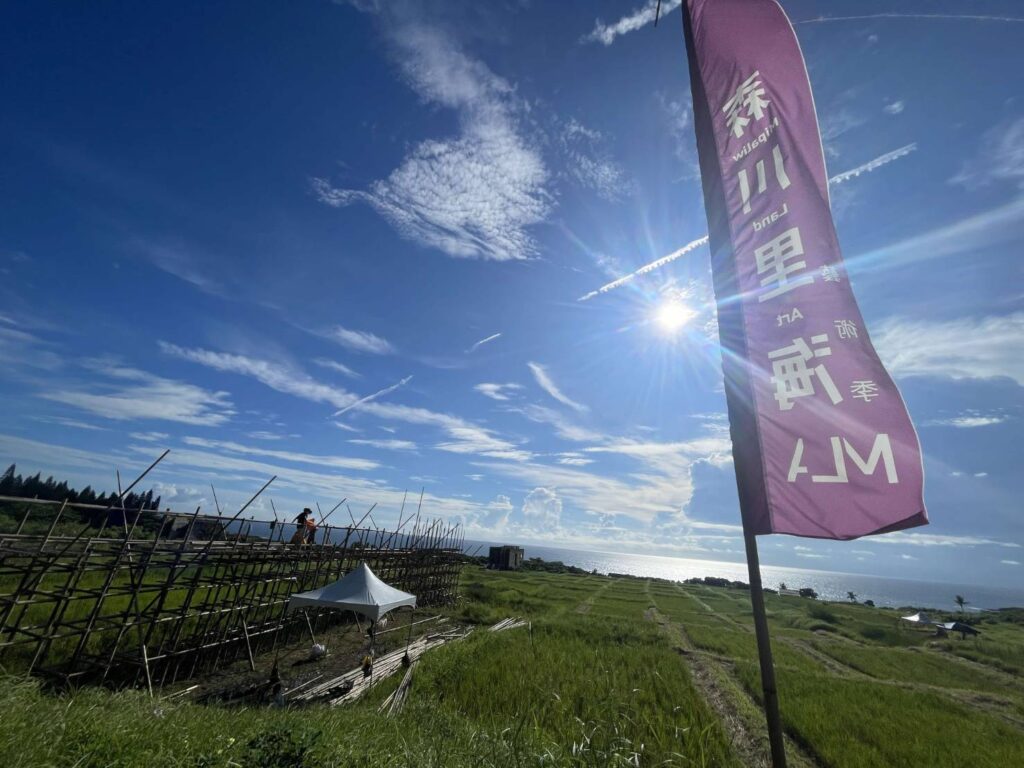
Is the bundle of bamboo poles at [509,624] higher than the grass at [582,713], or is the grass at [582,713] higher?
the grass at [582,713]

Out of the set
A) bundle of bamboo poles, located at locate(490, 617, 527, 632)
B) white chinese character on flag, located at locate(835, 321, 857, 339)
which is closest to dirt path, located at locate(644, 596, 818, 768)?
bundle of bamboo poles, located at locate(490, 617, 527, 632)

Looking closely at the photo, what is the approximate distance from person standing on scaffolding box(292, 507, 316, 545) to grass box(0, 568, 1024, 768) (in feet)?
23.4

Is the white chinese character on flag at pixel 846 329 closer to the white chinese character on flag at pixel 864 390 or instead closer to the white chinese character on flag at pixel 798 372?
the white chinese character on flag at pixel 798 372

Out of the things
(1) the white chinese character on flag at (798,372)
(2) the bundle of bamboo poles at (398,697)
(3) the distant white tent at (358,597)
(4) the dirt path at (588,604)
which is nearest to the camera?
(1) the white chinese character on flag at (798,372)

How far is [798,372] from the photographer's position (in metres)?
3.19

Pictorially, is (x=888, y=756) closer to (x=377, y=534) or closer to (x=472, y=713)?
(x=472, y=713)

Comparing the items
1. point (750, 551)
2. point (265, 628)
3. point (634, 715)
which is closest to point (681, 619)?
point (634, 715)

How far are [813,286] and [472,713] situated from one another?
1000 centimetres

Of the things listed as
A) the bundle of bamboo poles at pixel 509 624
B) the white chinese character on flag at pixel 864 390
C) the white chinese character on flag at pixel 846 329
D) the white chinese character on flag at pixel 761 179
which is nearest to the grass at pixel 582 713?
the bundle of bamboo poles at pixel 509 624

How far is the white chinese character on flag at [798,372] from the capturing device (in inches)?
120

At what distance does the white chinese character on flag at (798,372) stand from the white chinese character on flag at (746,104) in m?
2.21

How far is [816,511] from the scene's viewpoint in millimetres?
2939

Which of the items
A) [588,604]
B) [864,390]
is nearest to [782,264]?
[864,390]

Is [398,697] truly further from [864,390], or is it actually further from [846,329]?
[846,329]
